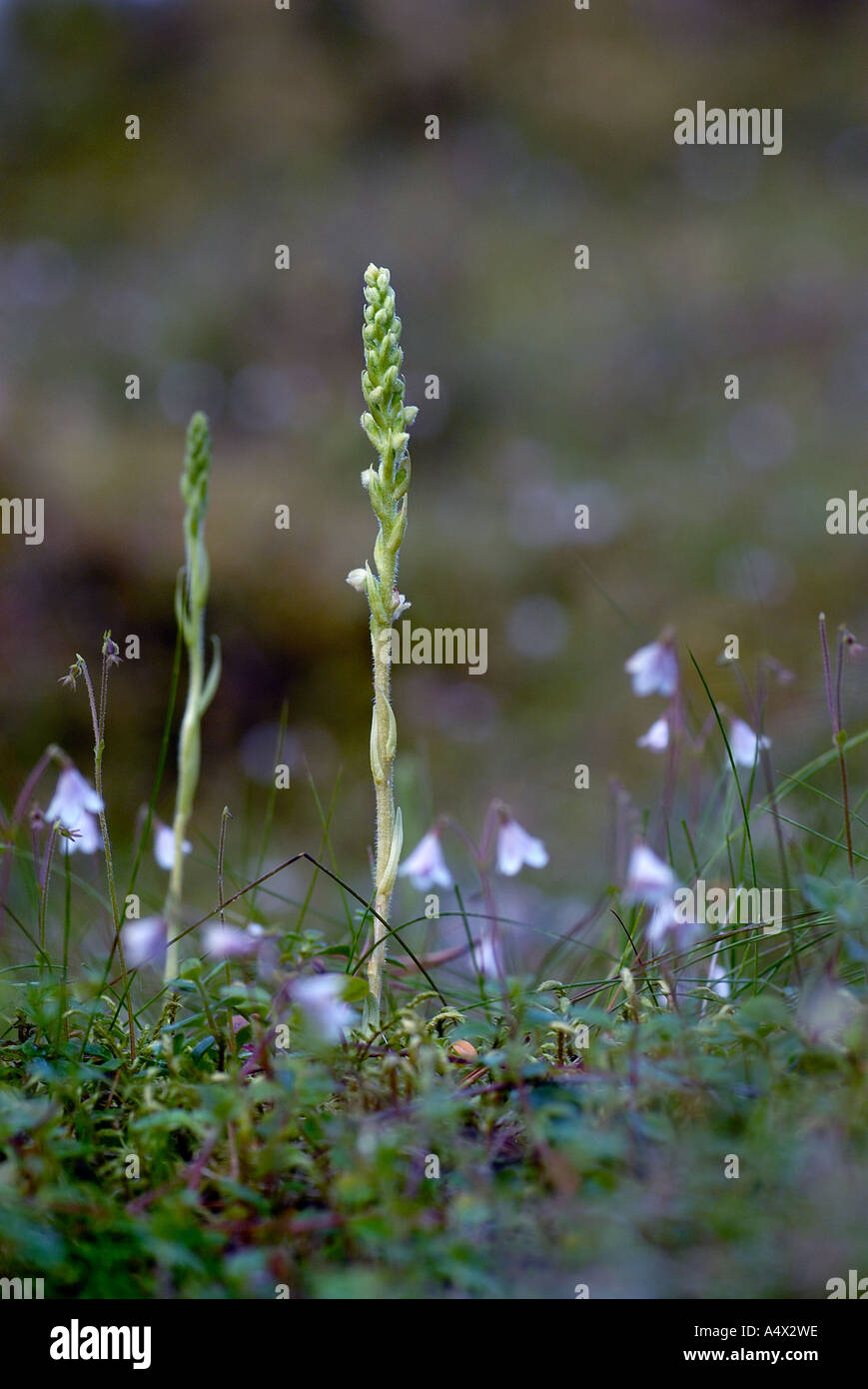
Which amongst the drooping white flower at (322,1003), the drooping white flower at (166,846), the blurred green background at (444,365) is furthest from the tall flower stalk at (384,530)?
the blurred green background at (444,365)

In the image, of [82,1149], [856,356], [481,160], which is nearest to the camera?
[82,1149]

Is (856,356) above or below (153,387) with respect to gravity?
above

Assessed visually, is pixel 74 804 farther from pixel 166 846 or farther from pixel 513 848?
pixel 513 848

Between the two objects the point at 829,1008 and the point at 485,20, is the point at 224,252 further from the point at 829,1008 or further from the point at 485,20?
the point at 829,1008

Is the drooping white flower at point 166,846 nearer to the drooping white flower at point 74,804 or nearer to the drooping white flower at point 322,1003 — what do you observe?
the drooping white flower at point 74,804

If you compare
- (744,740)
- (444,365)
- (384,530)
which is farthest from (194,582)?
(444,365)

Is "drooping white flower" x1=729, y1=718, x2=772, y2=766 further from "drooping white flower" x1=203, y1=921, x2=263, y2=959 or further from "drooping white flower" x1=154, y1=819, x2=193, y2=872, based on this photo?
"drooping white flower" x1=154, y1=819, x2=193, y2=872

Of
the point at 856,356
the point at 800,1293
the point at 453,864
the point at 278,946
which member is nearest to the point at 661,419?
the point at 856,356
